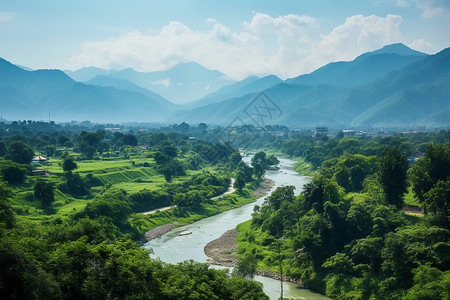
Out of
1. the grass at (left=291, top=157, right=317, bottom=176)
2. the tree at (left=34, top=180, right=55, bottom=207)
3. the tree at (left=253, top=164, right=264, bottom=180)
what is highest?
the tree at (left=34, top=180, right=55, bottom=207)

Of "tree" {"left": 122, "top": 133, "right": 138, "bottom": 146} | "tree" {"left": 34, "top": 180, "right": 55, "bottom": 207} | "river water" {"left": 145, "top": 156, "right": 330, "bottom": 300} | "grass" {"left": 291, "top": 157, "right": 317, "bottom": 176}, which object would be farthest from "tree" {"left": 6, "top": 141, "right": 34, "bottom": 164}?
"grass" {"left": 291, "top": 157, "right": 317, "bottom": 176}

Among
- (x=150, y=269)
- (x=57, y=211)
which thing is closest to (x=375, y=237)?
(x=150, y=269)

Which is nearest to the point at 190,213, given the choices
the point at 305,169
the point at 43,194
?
the point at 43,194

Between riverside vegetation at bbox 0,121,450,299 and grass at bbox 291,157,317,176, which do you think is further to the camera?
grass at bbox 291,157,317,176

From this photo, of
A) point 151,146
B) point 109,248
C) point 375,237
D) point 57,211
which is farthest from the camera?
point 151,146

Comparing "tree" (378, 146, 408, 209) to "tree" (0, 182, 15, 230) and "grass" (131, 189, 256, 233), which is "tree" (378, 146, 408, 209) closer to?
Result: "grass" (131, 189, 256, 233)

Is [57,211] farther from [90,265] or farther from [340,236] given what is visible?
[340,236]

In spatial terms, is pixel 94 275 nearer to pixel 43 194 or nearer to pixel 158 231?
pixel 158 231
